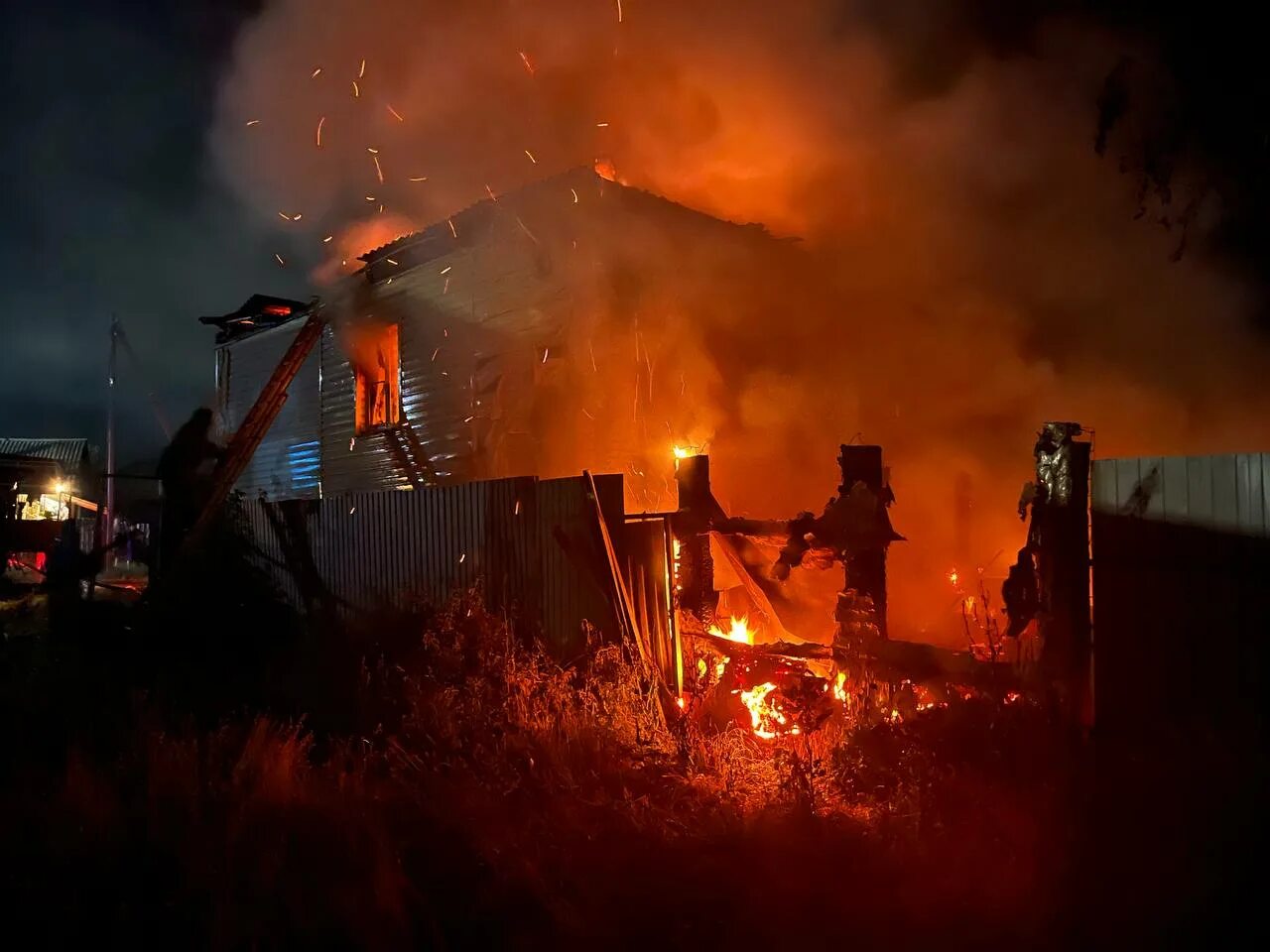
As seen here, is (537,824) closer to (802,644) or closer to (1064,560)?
(802,644)

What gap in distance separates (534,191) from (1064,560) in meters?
8.35

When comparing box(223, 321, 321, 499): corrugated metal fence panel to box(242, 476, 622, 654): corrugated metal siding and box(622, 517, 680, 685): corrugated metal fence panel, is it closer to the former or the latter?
box(242, 476, 622, 654): corrugated metal siding

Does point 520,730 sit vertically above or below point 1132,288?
below

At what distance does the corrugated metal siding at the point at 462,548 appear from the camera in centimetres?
691

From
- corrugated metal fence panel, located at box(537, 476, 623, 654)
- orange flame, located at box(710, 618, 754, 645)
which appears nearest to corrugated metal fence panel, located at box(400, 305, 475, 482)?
corrugated metal fence panel, located at box(537, 476, 623, 654)

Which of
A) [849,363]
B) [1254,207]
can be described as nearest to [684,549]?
[1254,207]

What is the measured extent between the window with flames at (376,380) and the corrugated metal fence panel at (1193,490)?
11.9m

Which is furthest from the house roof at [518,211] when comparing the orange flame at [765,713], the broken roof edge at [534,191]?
the orange flame at [765,713]

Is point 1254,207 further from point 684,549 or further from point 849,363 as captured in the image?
point 849,363

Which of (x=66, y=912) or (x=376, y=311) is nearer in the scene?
(x=66, y=912)

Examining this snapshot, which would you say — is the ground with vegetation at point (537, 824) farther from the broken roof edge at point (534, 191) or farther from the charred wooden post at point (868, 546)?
the broken roof edge at point (534, 191)

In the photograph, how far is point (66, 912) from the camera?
3.56 meters

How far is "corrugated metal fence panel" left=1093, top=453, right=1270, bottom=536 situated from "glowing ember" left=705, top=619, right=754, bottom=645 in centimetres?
314

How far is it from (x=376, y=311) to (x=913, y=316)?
28.2 ft
